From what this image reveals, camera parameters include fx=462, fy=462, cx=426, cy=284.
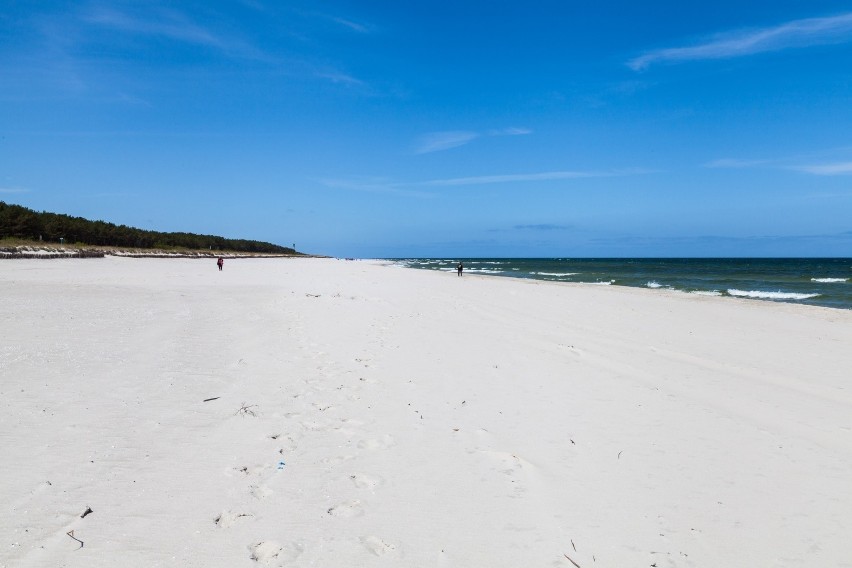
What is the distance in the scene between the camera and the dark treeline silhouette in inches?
1775

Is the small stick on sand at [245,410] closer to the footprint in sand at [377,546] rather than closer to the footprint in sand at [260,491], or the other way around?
the footprint in sand at [260,491]

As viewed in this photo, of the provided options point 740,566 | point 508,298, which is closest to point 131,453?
point 740,566

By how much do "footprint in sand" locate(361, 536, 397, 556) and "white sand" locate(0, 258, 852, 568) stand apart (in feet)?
0.07

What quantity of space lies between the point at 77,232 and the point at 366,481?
67372 mm

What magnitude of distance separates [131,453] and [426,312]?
10.8 metres

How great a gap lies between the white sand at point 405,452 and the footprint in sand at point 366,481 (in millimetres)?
19

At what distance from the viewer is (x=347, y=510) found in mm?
3541

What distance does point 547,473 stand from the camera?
4.29 metres

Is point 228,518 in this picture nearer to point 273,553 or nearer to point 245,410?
point 273,553

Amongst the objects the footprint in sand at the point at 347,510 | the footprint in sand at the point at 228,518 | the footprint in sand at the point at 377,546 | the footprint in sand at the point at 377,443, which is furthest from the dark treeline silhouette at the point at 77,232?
the footprint in sand at the point at 377,546

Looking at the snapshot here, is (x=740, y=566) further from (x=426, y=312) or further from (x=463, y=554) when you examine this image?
(x=426, y=312)

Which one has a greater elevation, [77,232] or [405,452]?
[77,232]

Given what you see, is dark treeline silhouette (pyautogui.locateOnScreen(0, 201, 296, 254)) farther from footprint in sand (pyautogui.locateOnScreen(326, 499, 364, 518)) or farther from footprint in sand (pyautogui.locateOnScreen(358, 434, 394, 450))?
footprint in sand (pyautogui.locateOnScreen(326, 499, 364, 518))

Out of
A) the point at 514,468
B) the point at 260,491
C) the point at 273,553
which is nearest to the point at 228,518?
the point at 260,491
